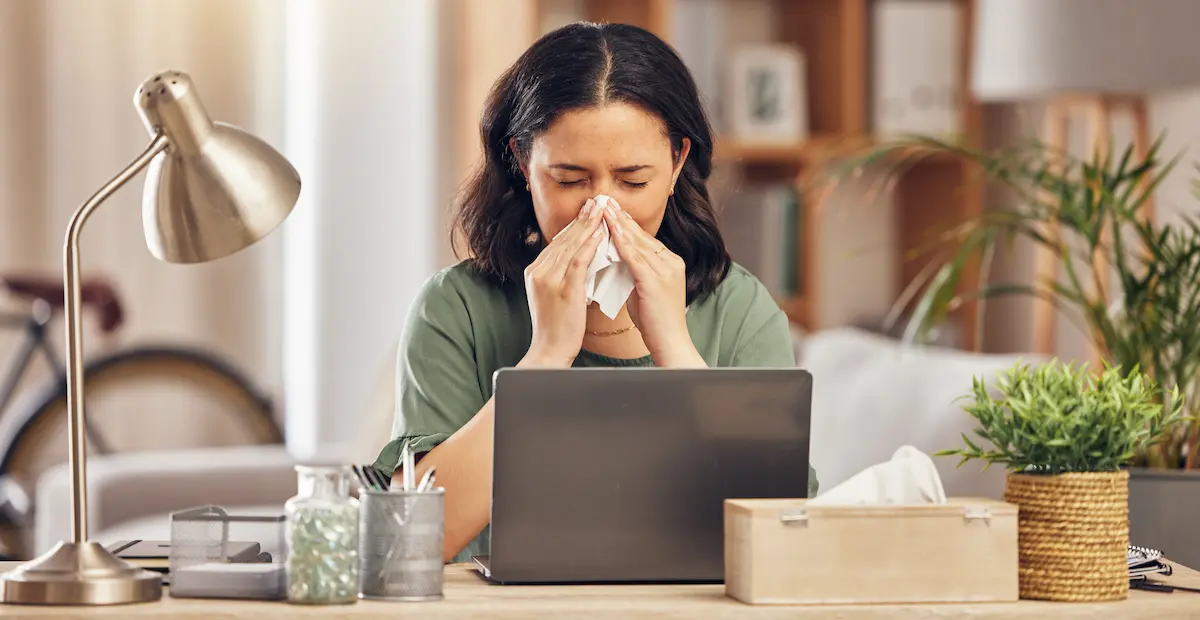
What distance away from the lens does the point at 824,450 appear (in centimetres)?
221

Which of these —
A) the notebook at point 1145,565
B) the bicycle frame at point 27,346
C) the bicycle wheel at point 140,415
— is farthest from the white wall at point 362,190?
the notebook at point 1145,565

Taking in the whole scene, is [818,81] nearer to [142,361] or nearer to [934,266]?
[934,266]

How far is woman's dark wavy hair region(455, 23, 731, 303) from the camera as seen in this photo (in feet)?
4.76

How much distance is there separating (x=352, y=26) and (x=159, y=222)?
275cm

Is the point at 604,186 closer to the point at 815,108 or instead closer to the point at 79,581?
the point at 79,581

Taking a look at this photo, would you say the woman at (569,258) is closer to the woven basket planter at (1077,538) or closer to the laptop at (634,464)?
the laptop at (634,464)

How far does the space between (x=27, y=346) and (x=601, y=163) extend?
2.67 meters

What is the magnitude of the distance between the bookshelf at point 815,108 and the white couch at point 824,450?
76 centimetres

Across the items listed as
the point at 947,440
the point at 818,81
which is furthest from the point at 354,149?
the point at 947,440

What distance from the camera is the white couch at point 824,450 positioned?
2113 mm

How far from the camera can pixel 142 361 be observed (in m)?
3.65

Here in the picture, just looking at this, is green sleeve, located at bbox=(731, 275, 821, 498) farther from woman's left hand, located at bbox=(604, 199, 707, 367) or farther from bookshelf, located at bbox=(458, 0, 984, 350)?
bookshelf, located at bbox=(458, 0, 984, 350)

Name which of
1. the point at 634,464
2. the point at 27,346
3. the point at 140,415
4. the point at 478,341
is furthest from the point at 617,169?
the point at 140,415

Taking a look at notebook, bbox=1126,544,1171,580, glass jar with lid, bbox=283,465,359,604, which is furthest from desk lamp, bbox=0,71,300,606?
notebook, bbox=1126,544,1171,580
